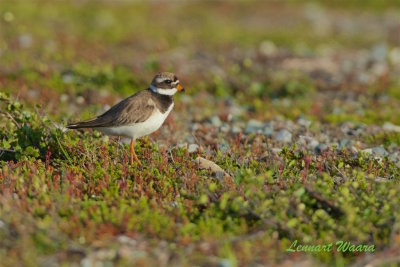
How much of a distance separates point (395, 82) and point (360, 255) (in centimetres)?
1102

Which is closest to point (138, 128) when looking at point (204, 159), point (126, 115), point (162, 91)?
point (126, 115)

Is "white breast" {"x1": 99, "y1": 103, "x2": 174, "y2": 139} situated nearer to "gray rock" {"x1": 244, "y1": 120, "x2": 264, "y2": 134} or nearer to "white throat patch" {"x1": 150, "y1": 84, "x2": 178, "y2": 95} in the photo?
"white throat patch" {"x1": 150, "y1": 84, "x2": 178, "y2": 95}

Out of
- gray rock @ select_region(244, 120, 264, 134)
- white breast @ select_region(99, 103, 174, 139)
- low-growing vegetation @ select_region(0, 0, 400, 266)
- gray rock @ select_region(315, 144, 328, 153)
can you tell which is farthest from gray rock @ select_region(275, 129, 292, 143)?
white breast @ select_region(99, 103, 174, 139)

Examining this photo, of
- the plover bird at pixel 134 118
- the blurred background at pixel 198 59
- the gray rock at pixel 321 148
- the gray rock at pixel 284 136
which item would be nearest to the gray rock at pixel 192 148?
the plover bird at pixel 134 118

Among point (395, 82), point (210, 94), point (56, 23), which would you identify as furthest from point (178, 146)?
point (56, 23)

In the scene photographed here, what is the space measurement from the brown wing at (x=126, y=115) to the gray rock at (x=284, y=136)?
2885 millimetres

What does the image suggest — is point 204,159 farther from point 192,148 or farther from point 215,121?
point 215,121

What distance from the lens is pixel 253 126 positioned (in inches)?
459

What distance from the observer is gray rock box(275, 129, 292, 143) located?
Result: 1054 centimetres

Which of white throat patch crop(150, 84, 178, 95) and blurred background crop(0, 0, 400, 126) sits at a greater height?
white throat patch crop(150, 84, 178, 95)

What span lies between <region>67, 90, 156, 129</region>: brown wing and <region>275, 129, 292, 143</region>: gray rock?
9.47 ft

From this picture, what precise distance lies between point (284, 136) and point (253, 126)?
1.14m

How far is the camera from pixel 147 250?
597cm

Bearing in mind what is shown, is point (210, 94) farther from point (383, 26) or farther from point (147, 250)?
point (383, 26)
